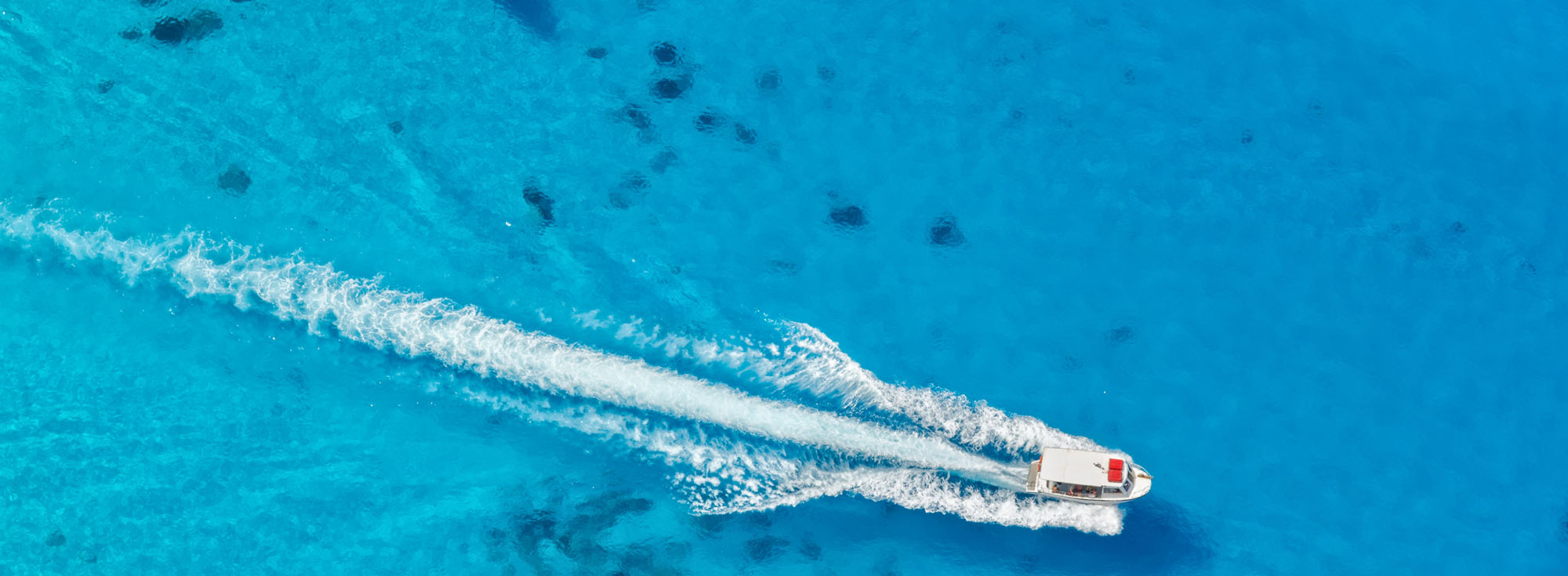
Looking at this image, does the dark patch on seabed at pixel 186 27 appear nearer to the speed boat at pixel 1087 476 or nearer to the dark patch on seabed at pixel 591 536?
the dark patch on seabed at pixel 591 536

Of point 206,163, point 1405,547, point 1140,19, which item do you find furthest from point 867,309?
point 206,163

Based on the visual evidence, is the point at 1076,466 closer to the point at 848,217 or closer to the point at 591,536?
the point at 848,217

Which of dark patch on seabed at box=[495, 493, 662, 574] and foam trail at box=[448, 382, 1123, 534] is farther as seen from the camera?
dark patch on seabed at box=[495, 493, 662, 574]

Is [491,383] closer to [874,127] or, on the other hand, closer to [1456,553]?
[874,127]

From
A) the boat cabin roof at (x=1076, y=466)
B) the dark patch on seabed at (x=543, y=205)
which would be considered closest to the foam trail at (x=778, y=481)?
the boat cabin roof at (x=1076, y=466)

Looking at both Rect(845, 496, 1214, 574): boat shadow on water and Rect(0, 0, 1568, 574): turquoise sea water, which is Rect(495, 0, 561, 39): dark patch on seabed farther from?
Rect(845, 496, 1214, 574): boat shadow on water

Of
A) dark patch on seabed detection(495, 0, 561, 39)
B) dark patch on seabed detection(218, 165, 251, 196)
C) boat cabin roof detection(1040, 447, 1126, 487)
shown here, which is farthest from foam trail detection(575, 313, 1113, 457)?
dark patch on seabed detection(218, 165, 251, 196)

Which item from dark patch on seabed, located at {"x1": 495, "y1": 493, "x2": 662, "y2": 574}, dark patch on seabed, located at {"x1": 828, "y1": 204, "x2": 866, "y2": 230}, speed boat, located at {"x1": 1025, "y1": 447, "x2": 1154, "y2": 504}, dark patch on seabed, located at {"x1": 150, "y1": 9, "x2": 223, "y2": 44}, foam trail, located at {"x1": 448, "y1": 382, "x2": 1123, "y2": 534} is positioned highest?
dark patch on seabed, located at {"x1": 150, "y1": 9, "x2": 223, "y2": 44}
